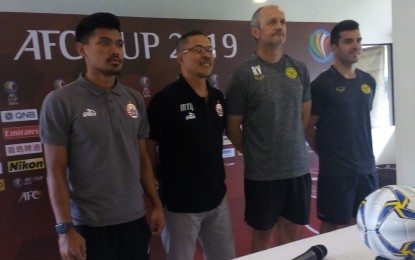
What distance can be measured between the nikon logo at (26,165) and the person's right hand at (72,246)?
Answer: 0.55 metres

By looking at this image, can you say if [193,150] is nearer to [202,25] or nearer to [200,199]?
[200,199]

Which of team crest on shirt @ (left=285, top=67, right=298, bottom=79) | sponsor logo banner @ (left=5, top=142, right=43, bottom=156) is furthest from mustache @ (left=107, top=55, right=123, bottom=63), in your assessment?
team crest on shirt @ (left=285, top=67, right=298, bottom=79)

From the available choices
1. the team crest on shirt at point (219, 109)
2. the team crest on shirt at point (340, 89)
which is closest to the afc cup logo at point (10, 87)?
the team crest on shirt at point (219, 109)

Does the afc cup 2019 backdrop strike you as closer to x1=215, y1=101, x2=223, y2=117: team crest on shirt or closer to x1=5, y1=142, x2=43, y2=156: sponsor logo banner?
x1=5, y1=142, x2=43, y2=156: sponsor logo banner

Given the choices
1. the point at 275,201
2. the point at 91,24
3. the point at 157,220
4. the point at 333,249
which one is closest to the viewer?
the point at 333,249

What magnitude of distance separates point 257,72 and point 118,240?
1.10 meters

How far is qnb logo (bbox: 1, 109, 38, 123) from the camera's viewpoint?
1.79m

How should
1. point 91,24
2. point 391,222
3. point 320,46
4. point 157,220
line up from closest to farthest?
point 391,222, point 91,24, point 157,220, point 320,46

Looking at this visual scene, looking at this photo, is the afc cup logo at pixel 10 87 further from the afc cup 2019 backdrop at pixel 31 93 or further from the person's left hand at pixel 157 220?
the person's left hand at pixel 157 220

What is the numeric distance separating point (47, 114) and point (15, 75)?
0.50m

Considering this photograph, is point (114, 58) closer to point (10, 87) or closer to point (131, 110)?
point (131, 110)

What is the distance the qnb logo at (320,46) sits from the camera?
2752 mm

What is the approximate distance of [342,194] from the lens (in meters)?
2.21

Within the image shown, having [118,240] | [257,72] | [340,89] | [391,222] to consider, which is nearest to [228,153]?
[257,72]
